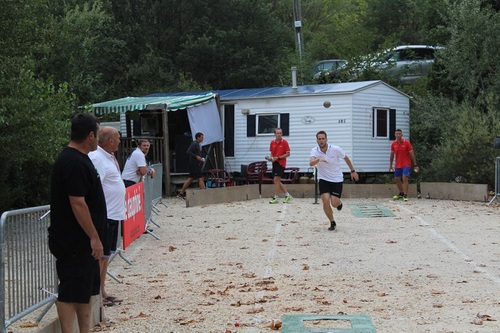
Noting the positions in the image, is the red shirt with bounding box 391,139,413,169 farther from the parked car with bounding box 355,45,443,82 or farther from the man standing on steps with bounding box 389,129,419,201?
the parked car with bounding box 355,45,443,82

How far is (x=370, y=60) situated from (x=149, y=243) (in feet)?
67.9

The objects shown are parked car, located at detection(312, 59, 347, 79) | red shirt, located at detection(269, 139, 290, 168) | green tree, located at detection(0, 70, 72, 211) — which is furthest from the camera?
parked car, located at detection(312, 59, 347, 79)

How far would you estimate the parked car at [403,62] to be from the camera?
32.2 meters

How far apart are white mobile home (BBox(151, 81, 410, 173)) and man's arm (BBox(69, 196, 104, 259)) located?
66.9 ft

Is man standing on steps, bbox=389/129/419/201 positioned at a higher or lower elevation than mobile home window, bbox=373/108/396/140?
lower

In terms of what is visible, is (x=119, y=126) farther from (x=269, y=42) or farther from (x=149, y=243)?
(x=149, y=243)

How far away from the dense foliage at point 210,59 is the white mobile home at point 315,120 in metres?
1.49

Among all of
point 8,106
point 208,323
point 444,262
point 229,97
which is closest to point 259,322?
point 208,323

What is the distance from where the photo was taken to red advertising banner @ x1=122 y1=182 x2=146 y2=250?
11066mm

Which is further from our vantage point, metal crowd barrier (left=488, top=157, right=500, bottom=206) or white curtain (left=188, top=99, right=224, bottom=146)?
white curtain (left=188, top=99, right=224, bottom=146)

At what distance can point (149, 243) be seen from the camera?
13453mm

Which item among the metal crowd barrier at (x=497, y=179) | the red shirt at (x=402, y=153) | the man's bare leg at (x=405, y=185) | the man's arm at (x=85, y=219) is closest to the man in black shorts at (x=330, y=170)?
the metal crowd barrier at (x=497, y=179)

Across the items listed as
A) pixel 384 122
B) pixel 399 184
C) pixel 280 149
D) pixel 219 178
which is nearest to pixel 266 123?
pixel 219 178

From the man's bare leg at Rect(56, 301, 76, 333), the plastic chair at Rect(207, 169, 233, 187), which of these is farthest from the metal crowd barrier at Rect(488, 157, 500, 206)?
the man's bare leg at Rect(56, 301, 76, 333)
